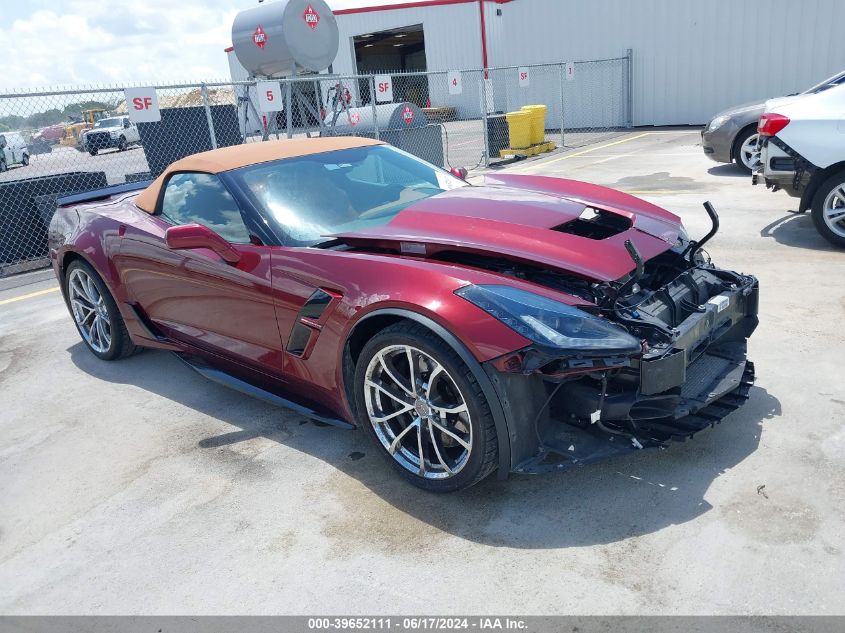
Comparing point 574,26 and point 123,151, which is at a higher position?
point 574,26

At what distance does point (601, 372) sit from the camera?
2711mm

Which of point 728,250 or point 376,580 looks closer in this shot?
point 376,580

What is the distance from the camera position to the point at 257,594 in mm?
2588

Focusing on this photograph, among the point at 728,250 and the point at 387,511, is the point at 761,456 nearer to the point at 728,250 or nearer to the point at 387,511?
the point at 387,511

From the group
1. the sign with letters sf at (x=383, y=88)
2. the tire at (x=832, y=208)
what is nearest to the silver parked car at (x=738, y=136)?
the tire at (x=832, y=208)

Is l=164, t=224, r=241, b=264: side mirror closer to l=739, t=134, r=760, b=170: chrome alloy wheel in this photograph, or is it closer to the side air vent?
the side air vent

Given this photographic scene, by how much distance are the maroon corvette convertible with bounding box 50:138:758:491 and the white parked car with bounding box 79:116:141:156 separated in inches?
907

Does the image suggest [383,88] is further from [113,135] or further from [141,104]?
[113,135]

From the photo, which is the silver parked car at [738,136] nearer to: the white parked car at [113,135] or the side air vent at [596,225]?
the side air vent at [596,225]

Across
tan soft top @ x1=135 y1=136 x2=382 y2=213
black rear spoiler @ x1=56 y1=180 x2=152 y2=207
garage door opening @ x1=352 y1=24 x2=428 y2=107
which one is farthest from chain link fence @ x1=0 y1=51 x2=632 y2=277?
garage door opening @ x1=352 y1=24 x2=428 y2=107

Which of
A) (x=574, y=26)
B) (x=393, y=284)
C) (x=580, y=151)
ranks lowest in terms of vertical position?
(x=580, y=151)

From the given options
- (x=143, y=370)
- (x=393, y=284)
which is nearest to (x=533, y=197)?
(x=393, y=284)

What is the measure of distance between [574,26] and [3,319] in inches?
671

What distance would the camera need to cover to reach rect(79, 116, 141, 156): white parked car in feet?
86.1
